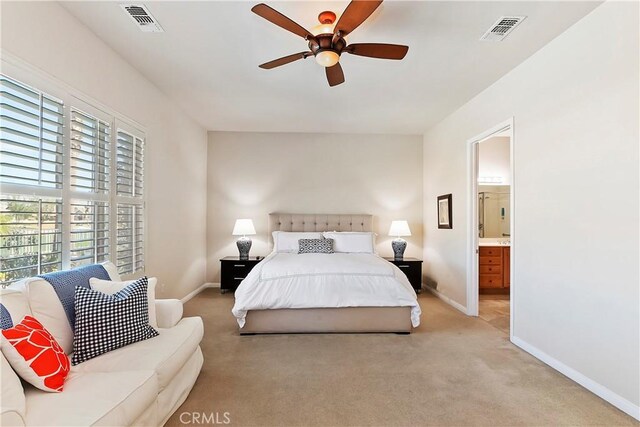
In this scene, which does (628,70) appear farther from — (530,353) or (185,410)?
(185,410)

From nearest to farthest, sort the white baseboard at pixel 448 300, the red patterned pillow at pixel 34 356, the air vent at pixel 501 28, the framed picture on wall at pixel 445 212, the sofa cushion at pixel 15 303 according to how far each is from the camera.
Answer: the red patterned pillow at pixel 34 356 < the sofa cushion at pixel 15 303 < the air vent at pixel 501 28 < the white baseboard at pixel 448 300 < the framed picture on wall at pixel 445 212

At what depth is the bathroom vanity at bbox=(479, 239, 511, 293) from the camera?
5082 mm

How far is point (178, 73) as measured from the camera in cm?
343

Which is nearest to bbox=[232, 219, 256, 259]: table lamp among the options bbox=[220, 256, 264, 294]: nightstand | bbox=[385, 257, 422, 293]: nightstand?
bbox=[220, 256, 264, 294]: nightstand

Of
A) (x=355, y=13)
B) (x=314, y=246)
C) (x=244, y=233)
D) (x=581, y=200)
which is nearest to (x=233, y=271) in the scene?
(x=244, y=233)

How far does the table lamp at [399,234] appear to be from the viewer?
541cm

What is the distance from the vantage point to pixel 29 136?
6.84ft

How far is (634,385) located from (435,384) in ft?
4.04

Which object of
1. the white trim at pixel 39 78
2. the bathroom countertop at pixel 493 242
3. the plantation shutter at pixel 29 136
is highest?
the white trim at pixel 39 78

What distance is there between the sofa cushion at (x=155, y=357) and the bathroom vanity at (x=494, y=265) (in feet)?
14.8

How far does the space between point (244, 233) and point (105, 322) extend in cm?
339

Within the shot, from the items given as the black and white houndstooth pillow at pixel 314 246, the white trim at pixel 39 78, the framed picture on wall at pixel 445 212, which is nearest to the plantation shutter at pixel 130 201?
the white trim at pixel 39 78

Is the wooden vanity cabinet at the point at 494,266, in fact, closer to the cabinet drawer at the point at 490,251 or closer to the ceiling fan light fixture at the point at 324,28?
the cabinet drawer at the point at 490,251

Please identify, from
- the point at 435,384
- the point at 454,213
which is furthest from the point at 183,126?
the point at 435,384
